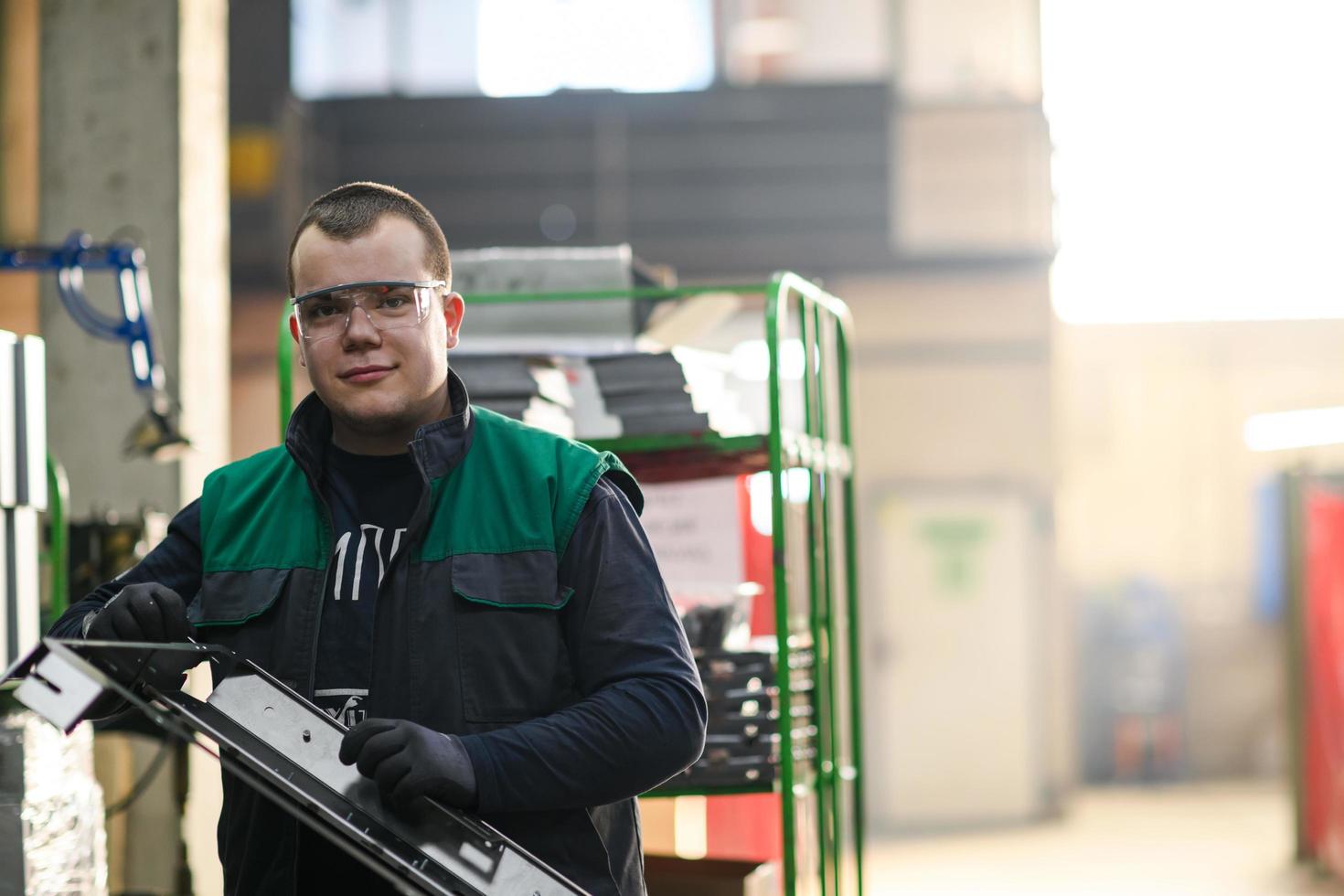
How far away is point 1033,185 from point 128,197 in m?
6.34

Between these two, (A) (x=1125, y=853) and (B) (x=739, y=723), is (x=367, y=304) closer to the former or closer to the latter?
(B) (x=739, y=723)

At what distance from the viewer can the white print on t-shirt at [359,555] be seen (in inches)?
67.4

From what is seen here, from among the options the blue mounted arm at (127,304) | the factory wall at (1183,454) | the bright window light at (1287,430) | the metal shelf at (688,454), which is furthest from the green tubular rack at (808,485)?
the bright window light at (1287,430)

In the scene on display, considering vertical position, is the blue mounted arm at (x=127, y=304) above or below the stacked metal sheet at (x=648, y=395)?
above

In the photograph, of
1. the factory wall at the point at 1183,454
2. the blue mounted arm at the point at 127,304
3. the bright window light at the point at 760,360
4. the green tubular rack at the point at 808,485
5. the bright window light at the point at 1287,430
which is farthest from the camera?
the factory wall at the point at 1183,454

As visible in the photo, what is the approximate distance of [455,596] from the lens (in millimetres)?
1687

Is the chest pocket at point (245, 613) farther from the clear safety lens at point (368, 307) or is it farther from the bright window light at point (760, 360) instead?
the bright window light at point (760, 360)

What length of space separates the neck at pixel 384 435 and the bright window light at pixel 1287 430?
10.5m

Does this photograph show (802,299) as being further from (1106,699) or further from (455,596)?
(1106,699)

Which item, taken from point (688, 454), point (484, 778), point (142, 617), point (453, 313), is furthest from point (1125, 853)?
point (142, 617)

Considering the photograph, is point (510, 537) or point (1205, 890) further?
point (1205, 890)

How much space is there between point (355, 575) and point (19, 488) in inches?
57.8

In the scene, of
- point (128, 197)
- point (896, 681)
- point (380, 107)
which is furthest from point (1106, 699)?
point (128, 197)

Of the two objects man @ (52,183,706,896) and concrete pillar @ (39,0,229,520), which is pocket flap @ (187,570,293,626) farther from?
concrete pillar @ (39,0,229,520)
